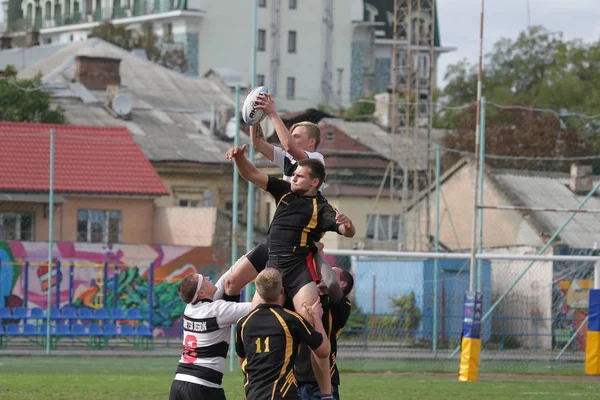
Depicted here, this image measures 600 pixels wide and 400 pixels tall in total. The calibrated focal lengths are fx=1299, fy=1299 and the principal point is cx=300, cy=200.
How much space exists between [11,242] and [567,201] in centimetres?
1389

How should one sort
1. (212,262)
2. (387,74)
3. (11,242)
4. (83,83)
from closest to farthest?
1. (11,242)
2. (212,262)
3. (83,83)
4. (387,74)

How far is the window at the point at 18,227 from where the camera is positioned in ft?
96.9

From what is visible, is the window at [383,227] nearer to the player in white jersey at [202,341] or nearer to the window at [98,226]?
the window at [98,226]

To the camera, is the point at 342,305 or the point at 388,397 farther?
the point at 388,397

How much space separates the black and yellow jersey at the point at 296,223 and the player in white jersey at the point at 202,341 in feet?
2.03

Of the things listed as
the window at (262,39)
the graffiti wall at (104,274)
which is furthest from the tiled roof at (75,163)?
the window at (262,39)

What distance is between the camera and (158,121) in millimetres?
51594

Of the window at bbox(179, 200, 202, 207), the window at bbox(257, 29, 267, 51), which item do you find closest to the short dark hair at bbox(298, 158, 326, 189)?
the window at bbox(179, 200, 202, 207)

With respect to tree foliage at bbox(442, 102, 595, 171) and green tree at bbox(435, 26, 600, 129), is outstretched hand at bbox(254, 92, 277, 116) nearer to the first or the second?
tree foliage at bbox(442, 102, 595, 171)

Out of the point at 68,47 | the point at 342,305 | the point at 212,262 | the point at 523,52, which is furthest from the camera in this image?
the point at 523,52

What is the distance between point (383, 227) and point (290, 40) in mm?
51349

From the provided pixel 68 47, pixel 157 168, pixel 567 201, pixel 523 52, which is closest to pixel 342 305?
pixel 567 201

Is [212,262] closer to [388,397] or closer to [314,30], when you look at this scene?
[388,397]

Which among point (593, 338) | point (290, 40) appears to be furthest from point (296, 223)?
point (290, 40)
